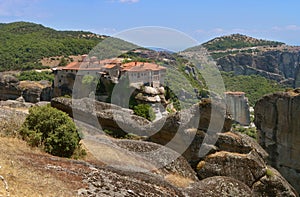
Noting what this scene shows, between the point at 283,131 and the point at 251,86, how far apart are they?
445 feet

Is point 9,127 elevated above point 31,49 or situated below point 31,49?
below

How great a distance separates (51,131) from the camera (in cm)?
1403

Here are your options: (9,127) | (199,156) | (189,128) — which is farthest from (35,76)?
(9,127)

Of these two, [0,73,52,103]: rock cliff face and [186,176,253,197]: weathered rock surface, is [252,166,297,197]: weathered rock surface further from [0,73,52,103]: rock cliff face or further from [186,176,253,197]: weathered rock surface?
[0,73,52,103]: rock cliff face

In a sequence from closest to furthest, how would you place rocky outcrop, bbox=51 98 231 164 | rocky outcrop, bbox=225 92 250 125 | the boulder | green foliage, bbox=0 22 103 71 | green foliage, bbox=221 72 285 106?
the boulder
rocky outcrop, bbox=51 98 231 164
rocky outcrop, bbox=225 92 250 125
green foliage, bbox=0 22 103 71
green foliage, bbox=221 72 285 106

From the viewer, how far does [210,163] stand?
683 inches

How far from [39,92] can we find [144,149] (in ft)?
153

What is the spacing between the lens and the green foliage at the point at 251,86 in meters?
150

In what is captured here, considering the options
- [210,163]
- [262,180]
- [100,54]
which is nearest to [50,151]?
[210,163]

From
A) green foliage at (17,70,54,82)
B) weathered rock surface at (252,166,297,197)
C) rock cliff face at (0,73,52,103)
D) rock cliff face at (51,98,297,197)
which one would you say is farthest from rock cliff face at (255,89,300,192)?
green foliage at (17,70,54,82)

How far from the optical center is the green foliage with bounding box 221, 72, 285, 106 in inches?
5906

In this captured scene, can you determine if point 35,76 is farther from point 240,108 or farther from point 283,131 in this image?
point 283,131

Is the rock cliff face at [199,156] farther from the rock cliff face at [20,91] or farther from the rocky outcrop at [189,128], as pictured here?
the rock cliff face at [20,91]

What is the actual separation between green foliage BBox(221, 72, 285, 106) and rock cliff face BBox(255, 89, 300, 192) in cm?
11254
